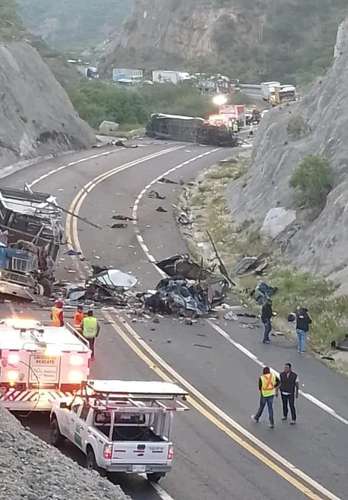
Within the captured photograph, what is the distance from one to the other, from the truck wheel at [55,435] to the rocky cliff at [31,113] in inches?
1655

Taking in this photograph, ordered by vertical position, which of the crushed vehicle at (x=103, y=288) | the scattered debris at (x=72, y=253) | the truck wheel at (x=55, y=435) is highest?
the truck wheel at (x=55, y=435)

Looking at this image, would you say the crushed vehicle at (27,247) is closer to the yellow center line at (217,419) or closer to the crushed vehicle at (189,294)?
the yellow center line at (217,419)

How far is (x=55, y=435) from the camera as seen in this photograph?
19.3 m

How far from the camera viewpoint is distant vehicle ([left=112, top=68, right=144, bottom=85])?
125 m

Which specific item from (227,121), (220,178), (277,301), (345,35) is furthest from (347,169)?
(227,121)

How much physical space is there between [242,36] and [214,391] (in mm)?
110662

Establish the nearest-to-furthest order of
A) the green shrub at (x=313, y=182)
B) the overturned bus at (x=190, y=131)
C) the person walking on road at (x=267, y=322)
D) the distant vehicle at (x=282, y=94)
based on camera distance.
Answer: the person walking on road at (x=267, y=322), the green shrub at (x=313, y=182), the overturned bus at (x=190, y=131), the distant vehicle at (x=282, y=94)

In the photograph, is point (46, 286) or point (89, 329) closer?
point (89, 329)

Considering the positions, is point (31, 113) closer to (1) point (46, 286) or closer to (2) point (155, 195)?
(2) point (155, 195)

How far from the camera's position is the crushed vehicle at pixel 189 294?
32812 millimetres

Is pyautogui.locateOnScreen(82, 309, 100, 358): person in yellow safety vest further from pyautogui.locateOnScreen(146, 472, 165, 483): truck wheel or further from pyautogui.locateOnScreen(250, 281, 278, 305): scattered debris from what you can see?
pyautogui.locateOnScreen(250, 281, 278, 305): scattered debris

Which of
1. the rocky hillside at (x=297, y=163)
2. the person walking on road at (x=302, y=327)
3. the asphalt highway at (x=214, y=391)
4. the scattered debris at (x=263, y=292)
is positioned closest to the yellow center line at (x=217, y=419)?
the asphalt highway at (x=214, y=391)

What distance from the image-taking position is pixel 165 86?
108625 mm

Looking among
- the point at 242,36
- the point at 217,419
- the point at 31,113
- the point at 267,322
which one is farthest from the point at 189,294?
the point at 242,36
